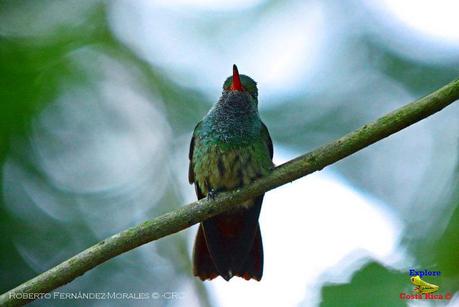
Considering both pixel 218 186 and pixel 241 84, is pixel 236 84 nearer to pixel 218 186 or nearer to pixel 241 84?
pixel 241 84

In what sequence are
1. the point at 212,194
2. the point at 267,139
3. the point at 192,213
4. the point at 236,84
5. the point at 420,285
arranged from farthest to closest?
the point at 236,84, the point at 267,139, the point at 212,194, the point at 192,213, the point at 420,285

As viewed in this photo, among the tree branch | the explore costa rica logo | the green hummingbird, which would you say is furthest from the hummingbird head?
the explore costa rica logo

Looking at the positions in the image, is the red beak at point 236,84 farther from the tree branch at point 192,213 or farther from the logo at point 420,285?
the logo at point 420,285

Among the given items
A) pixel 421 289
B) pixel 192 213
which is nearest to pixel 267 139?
pixel 192 213

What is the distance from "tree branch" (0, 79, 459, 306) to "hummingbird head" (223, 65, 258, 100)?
1.33 metres

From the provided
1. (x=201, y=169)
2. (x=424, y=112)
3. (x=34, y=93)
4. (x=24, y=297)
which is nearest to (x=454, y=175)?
(x=424, y=112)

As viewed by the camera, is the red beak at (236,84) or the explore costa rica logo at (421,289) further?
the red beak at (236,84)

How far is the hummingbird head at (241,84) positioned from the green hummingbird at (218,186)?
122 mm

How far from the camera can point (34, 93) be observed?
520cm

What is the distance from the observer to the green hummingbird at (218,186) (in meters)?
4.54

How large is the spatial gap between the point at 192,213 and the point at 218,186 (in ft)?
2.29

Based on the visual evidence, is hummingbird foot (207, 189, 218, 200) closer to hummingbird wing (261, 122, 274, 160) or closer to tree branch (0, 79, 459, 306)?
tree branch (0, 79, 459, 306)

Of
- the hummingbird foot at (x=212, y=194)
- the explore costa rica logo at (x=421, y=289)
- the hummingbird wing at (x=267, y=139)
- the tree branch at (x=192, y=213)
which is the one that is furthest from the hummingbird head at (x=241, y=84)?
the explore costa rica logo at (x=421, y=289)

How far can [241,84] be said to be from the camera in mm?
5051
